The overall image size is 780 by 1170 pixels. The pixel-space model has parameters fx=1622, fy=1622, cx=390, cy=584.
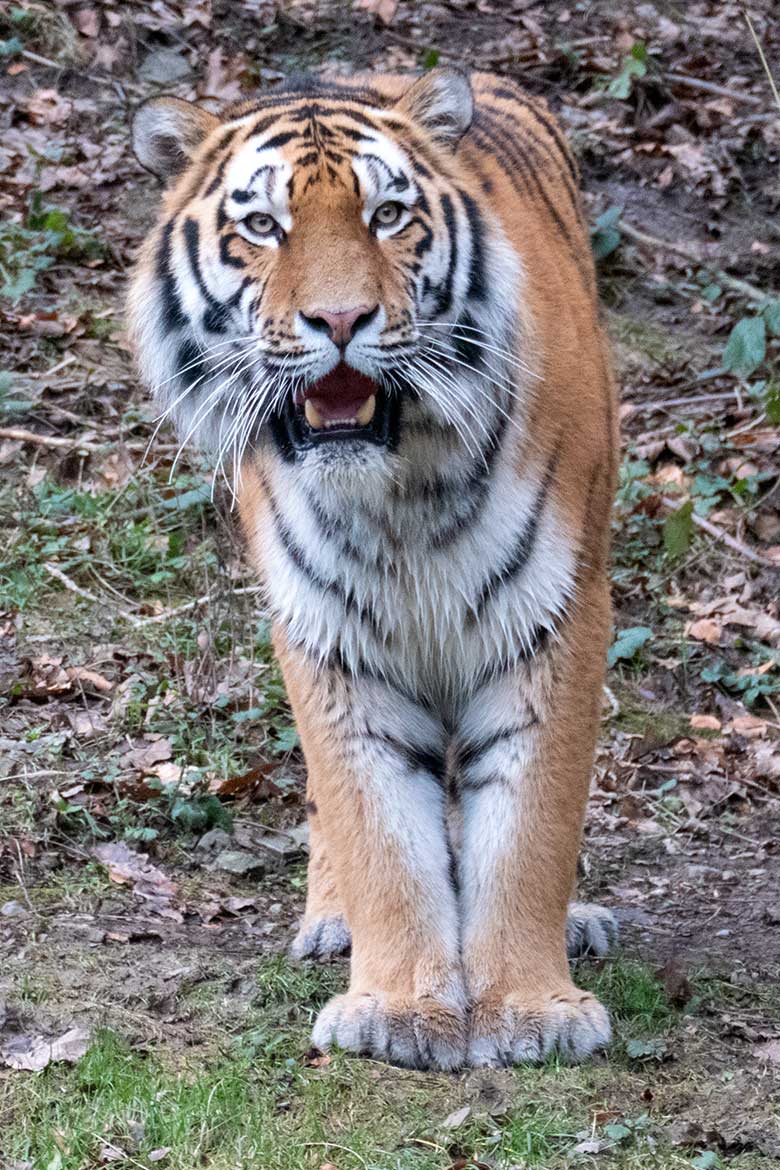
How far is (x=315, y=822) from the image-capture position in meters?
4.06

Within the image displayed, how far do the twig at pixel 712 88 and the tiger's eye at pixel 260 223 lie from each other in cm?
604

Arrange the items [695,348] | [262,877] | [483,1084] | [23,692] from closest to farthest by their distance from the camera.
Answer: [483,1084] < [262,877] < [23,692] < [695,348]

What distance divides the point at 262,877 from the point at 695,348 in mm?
3885

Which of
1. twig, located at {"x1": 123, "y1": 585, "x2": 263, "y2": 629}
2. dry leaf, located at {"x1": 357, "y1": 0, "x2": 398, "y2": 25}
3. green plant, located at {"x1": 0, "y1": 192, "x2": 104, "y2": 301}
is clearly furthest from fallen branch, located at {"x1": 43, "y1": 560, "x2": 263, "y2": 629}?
dry leaf, located at {"x1": 357, "y1": 0, "x2": 398, "y2": 25}

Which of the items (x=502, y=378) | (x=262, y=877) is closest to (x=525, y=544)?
(x=502, y=378)

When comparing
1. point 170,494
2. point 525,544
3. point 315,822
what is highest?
point 525,544

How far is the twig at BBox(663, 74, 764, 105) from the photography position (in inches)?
335

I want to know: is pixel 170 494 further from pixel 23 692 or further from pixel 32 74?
pixel 32 74

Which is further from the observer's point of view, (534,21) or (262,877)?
(534,21)

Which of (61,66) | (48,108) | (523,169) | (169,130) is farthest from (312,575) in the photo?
(61,66)

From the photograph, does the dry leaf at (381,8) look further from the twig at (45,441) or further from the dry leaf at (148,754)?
the dry leaf at (148,754)

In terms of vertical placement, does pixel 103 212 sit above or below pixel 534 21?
below

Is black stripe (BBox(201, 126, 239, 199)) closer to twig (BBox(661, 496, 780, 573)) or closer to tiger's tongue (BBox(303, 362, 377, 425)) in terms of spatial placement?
tiger's tongue (BBox(303, 362, 377, 425))

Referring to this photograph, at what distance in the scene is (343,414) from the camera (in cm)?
306
